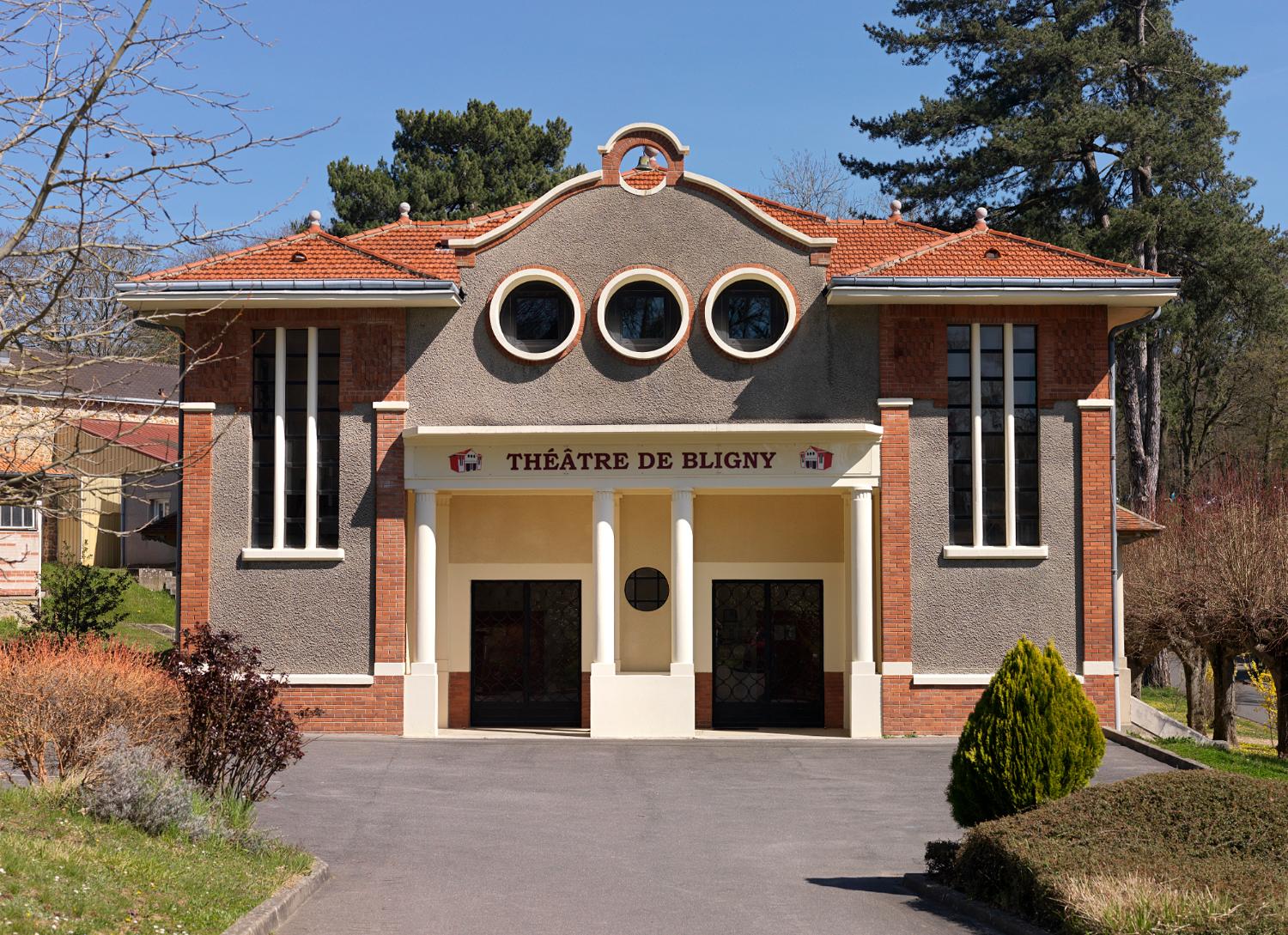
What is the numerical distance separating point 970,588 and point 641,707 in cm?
542

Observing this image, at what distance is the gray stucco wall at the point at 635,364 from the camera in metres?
22.7

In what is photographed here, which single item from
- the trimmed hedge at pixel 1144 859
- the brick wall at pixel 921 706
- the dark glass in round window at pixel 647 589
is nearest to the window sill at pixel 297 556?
the dark glass in round window at pixel 647 589

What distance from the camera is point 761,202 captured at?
25.4 m

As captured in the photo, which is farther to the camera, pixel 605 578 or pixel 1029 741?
pixel 605 578

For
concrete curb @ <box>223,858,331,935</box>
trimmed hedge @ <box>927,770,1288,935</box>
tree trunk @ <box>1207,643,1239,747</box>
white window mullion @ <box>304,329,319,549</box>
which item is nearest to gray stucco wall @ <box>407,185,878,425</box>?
white window mullion @ <box>304,329,319,549</box>

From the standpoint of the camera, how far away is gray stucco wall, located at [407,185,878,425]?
74.4 feet

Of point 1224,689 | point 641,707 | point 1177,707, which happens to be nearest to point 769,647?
point 641,707

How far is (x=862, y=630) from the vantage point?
22.3 meters

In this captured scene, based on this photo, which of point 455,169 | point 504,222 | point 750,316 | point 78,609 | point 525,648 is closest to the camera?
point 750,316

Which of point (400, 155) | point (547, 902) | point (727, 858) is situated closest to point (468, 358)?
point (727, 858)

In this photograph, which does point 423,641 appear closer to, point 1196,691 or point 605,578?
point 605,578

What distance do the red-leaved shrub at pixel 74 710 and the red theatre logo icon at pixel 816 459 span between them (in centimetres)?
1188

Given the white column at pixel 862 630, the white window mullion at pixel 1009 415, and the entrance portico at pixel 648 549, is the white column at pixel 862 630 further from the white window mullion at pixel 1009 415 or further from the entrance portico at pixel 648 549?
the white window mullion at pixel 1009 415

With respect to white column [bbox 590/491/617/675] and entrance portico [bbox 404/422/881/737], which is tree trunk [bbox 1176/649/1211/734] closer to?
entrance portico [bbox 404/422/881/737]
